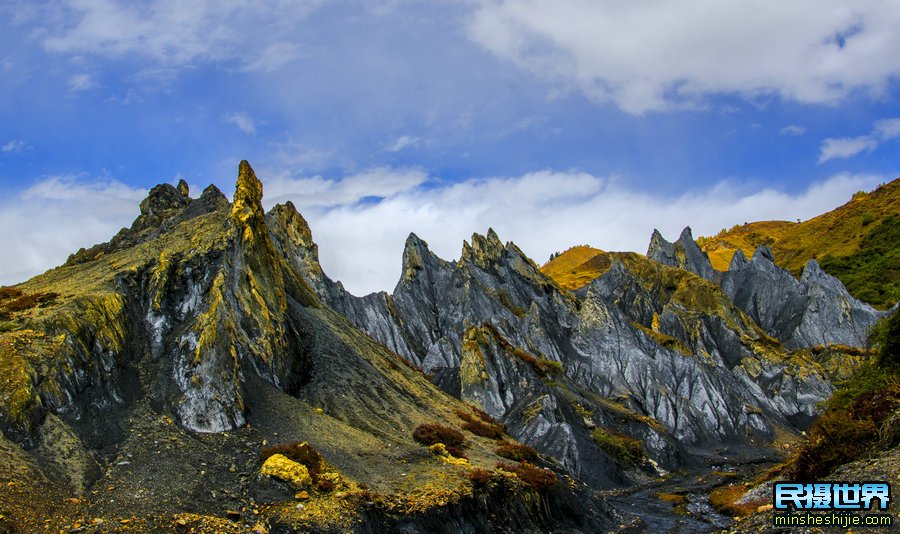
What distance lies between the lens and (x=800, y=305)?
149250 mm

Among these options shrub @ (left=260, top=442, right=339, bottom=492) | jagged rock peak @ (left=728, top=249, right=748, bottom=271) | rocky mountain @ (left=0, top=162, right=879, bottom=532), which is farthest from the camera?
jagged rock peak @ (left=728, top=249, right=748, bottom=271)

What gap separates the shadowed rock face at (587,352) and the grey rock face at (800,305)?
1185 cm

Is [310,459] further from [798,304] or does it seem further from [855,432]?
[798,304]

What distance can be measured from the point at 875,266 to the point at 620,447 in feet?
403

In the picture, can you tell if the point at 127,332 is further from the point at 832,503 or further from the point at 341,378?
the point at 832,503

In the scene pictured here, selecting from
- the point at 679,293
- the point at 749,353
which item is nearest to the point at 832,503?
the point at 749,353

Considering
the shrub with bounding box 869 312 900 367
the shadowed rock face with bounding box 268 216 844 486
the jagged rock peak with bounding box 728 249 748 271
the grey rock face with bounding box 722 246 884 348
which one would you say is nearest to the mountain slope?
the shrub with bounding box 869 312 900 367

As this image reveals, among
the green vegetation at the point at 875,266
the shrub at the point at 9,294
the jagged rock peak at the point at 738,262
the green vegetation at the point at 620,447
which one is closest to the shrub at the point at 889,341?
the green vegetation at the point at 620,447

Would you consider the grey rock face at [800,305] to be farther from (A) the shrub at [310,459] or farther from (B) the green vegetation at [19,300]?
(B) the green vegetation at [19,300]

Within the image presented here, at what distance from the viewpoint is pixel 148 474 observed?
29234 mm

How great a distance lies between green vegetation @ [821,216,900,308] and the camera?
15211cm

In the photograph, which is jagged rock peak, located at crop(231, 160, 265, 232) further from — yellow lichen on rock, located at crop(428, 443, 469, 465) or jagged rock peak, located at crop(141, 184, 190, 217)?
yellow lichen on rock, located at crop(428, 443, 469, 465)

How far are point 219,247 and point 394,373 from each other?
21.1 meters

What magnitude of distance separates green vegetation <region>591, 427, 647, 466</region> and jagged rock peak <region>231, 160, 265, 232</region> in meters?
53.2
